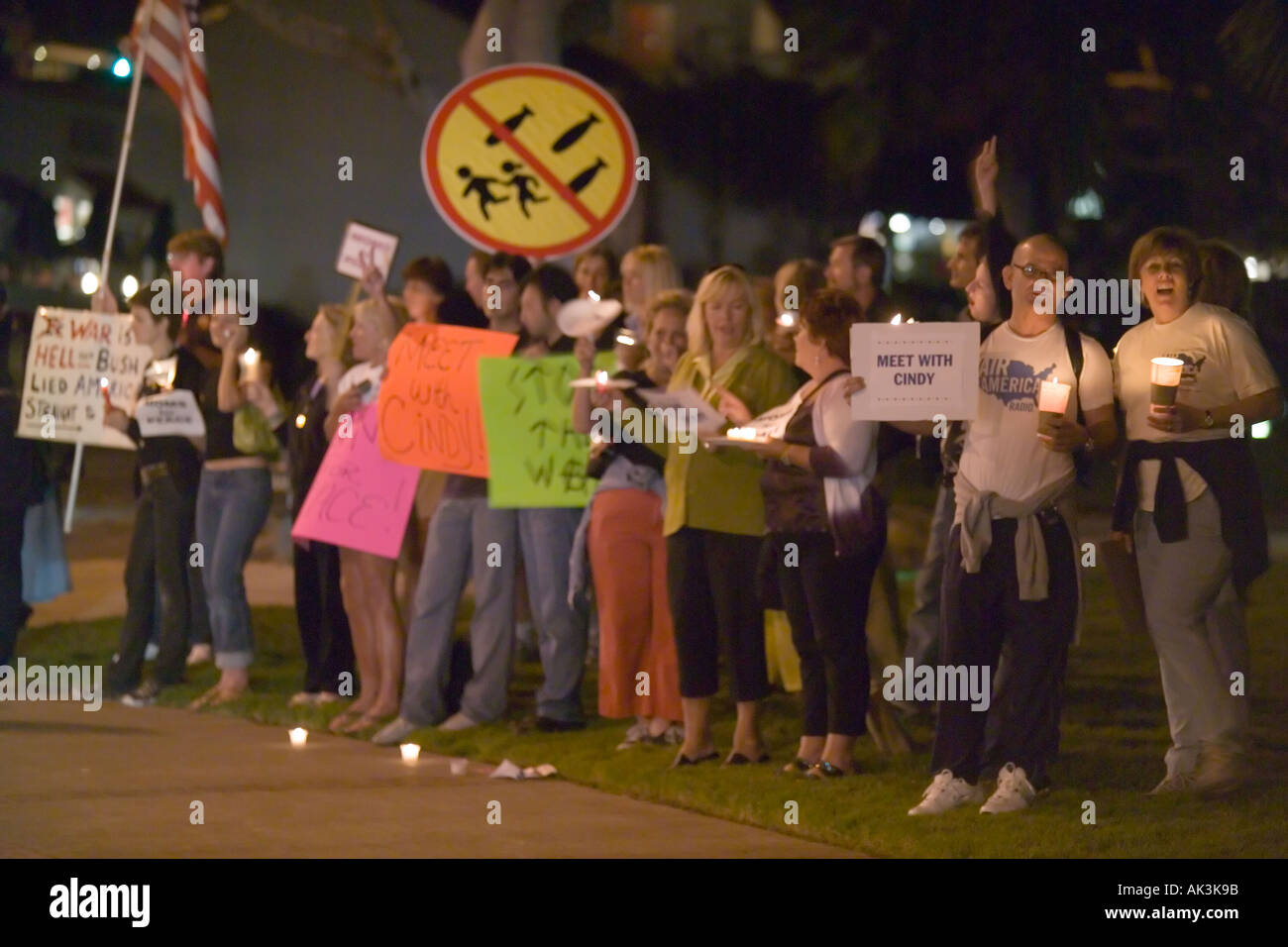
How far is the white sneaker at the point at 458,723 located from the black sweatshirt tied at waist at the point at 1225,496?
3.58 meters

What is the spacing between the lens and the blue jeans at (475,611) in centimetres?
991

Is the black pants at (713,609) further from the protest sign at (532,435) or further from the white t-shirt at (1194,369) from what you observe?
the white t-shirt at (1194,369)

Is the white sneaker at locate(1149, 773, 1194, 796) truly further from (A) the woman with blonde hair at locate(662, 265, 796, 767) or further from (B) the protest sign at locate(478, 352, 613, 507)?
(B) the protest sign at locate(478, 352, 613, 507)

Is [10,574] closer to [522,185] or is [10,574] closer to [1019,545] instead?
[522,185]

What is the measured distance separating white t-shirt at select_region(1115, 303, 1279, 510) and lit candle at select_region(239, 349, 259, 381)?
15.1 feet

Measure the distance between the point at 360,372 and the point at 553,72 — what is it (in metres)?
2.02

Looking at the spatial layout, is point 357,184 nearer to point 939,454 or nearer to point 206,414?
point 206,414

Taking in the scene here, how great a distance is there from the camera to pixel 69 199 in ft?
165

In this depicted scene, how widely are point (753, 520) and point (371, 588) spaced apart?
2.39m

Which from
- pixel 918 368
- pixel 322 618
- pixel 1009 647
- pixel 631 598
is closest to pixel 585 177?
pixel 631 598

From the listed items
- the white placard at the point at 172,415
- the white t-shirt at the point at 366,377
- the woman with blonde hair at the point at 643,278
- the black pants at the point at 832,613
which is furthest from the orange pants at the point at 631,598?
the white placard at the point at 172,415

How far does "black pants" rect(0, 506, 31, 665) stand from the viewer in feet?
35.7

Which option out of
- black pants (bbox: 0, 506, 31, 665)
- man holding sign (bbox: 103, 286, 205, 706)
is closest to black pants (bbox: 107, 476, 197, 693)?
man holding sign (bbox: 103, 286, 205, 706)

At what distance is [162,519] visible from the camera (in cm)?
1087
